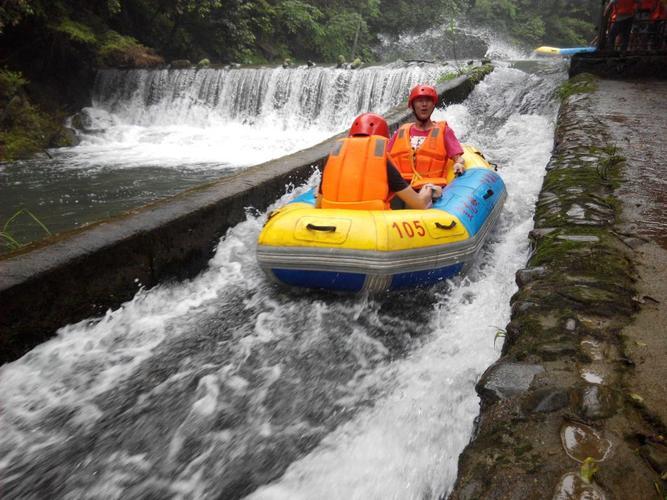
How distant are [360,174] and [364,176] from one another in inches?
1.3

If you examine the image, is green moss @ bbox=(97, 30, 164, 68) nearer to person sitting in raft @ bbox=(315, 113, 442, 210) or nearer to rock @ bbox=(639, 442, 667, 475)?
person sitting in raft @ bbox=(315, 113, 442, 210)

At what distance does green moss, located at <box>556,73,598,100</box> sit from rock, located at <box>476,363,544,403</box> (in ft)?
24.5

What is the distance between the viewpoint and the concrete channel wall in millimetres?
2682

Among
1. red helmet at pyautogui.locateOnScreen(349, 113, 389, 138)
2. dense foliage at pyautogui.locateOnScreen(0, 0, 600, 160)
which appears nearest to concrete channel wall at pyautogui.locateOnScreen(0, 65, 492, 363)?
red helmet at pyautogui.locateOnScreen(349, 113, 389, 138)

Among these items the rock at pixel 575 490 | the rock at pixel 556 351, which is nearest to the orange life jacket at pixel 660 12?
the rock at pixel 556 351

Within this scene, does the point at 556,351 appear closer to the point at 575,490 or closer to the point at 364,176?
the point at 575,490

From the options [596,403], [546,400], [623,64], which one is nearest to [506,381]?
Answer: [546,400]

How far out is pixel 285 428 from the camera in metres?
2.42

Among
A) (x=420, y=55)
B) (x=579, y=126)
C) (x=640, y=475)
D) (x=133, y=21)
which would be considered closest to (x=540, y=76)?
(x=579, y=126)

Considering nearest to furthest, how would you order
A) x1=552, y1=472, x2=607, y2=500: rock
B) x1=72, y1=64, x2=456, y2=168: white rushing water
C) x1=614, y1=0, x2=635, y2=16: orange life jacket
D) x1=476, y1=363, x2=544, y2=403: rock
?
x1=552, y1=472, x2=607, y2=500: rock → x1=476, y1=363, x2=544, y2=403: rock → x1=614, y1=0, x2=635, y2=16: orange life jacket → x1=72, y1=64, x2=456, y2=168: white rushing water

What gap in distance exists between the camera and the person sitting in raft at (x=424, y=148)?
14.4 feet

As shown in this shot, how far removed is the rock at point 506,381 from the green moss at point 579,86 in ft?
24.5

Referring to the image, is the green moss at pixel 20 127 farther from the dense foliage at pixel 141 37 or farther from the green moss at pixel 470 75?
the green moss at pixel 470 75

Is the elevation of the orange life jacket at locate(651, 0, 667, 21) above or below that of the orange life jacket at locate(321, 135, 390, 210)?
above
